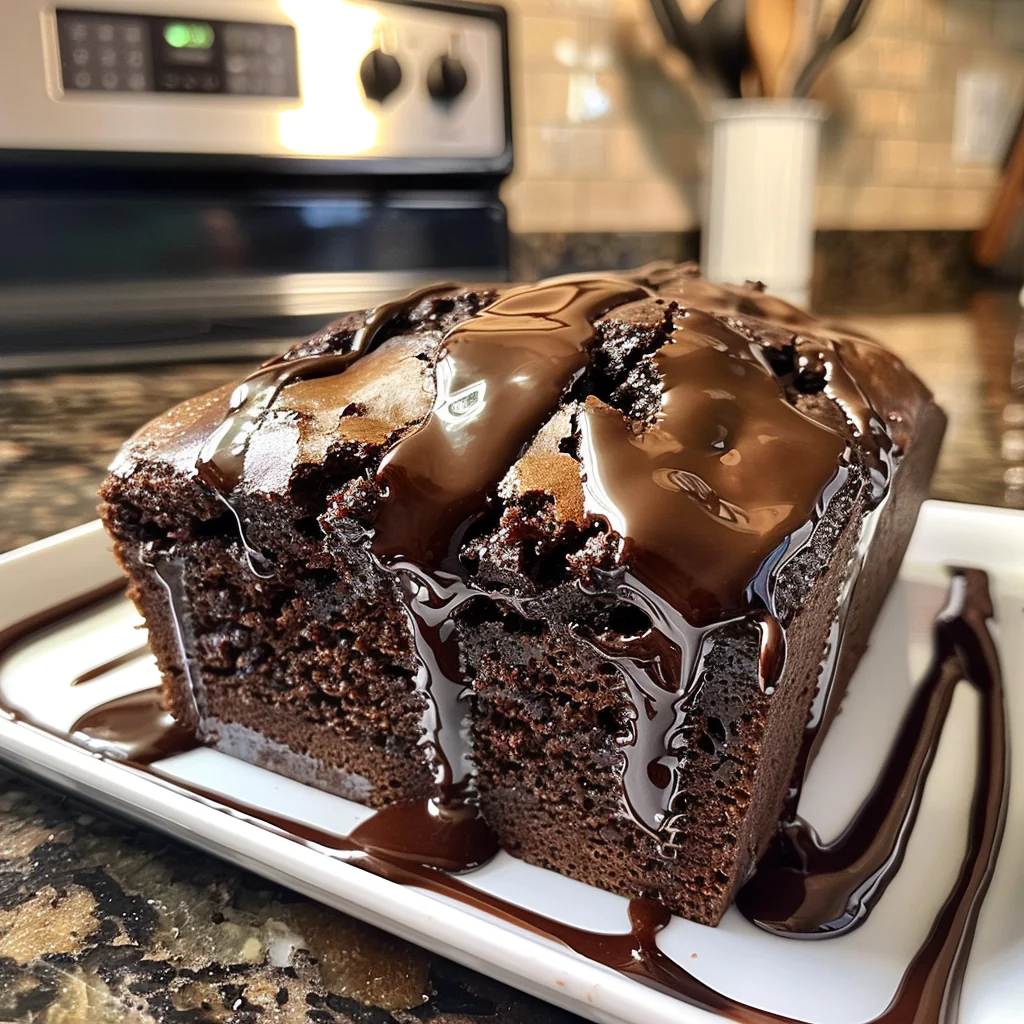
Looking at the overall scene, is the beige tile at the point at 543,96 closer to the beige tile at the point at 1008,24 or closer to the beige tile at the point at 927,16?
the beige tile at the point at 927,16

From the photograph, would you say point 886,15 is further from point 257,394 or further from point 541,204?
point 257,394

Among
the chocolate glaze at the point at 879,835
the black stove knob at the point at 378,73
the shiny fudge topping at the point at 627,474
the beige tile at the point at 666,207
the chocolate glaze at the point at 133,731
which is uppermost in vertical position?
the black stove knob at the point at 378,73

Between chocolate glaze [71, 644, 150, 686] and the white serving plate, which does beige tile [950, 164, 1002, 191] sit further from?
chocolate glaze [71, 644, 150, 686]

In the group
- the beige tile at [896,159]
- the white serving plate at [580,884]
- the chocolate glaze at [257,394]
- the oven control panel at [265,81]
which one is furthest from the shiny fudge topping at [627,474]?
the beige tile at [896,159]

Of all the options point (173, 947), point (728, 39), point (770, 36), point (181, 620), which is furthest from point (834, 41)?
point (173, 947)

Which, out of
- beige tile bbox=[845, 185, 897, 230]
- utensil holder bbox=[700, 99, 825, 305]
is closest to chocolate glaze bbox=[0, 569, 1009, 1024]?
utensil holder bbox=[700, 99, 825, 305]

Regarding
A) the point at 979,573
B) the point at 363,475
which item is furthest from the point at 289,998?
the point at 979,573
